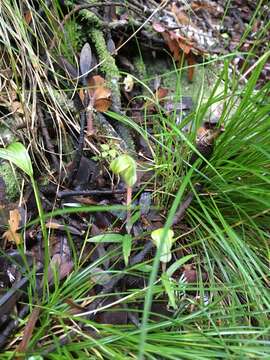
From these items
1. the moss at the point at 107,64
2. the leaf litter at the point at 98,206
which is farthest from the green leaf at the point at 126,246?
the moss at the point at 107,64

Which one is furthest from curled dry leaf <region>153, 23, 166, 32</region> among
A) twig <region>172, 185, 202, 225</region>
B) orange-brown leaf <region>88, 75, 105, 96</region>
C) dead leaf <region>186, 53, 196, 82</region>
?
twig <region>172, 185, 202, 225</region>

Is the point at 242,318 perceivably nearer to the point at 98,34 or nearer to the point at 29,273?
the point at 29,273

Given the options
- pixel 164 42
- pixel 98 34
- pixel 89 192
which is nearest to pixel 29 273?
pixel 89 192

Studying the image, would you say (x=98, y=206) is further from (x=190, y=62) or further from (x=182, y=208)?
(x=190, y=62)

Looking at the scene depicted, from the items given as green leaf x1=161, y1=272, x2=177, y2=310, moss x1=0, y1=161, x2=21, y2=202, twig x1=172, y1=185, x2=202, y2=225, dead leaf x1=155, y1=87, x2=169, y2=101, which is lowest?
green leaf x1=161, y1=272, x2=177, y2=310

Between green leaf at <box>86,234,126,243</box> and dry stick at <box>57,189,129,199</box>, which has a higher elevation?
dry stick at <box>57,189,129,199</box>

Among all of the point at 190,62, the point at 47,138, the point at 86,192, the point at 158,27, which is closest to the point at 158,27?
the point at 158,27

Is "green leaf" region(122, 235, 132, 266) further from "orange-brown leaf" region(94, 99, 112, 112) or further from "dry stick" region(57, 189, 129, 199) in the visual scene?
"orange-brown leaf" region(94, 99, 112, 112)

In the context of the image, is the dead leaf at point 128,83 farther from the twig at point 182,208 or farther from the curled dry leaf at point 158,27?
the twig at point 182,208
